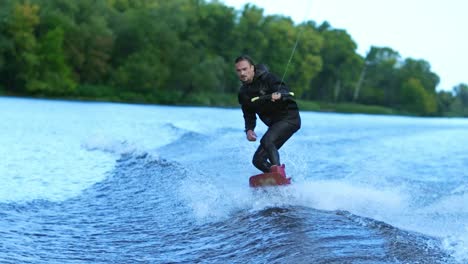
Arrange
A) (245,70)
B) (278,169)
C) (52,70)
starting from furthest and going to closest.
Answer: (52,70)
(278,169)
(245,70)

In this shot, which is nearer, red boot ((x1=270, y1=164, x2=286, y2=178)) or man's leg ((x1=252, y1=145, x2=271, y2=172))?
red boot ((x1=270, y1=164, x2=286, y2=178))

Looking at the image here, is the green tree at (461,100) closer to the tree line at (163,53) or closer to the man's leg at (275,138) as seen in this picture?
the tree line at (163,53)

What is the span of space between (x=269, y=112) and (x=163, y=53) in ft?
227


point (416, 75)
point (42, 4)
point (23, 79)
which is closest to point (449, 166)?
point (23, 79)

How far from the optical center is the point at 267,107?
8.82 metres

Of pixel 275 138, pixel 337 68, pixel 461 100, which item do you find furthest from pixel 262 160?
pixel 461 100

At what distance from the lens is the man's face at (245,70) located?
8.38 meters

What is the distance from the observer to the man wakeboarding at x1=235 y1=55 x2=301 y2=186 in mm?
8430

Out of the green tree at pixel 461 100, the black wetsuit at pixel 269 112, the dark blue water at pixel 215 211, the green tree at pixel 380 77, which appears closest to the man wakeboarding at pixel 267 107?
the black wetsuit at pixel 269 112

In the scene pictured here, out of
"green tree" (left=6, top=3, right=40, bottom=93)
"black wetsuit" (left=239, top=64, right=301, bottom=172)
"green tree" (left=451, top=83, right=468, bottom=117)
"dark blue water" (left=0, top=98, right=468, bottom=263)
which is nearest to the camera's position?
"dark blue water" (left=0, top=98, right=468, bottom=263)

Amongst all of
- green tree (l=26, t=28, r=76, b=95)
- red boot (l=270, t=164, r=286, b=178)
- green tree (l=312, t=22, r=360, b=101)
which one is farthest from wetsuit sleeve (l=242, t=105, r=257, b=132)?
green tree (l=312, t=22, r=360, b=101)

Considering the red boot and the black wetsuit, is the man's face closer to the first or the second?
the black wetsuit

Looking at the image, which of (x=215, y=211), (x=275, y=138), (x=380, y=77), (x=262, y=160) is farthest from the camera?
(x=380, y=77)

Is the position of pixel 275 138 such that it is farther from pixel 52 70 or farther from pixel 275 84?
pixel 52 70
